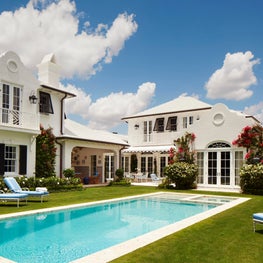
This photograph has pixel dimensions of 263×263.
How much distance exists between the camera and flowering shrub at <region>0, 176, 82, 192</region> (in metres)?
27.0

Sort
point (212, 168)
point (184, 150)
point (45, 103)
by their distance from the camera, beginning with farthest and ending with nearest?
1. point (184, 150)
2. point (212, 168)
3. point (45, 103)

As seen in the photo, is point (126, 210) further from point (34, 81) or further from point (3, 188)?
point (34, 81)

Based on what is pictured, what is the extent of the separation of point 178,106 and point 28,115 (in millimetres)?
27596

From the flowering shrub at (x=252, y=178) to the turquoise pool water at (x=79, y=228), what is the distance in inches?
318

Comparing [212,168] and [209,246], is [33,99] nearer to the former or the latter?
[212,168]

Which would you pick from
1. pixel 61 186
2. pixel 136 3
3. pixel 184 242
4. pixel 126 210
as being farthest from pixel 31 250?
pixel 136 3

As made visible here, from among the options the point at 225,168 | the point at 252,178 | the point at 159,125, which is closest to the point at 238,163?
the point at 225,168

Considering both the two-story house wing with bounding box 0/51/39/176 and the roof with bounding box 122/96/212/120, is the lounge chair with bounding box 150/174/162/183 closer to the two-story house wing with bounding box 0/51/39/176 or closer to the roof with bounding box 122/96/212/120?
the roof with bounding box 122/96/212/120

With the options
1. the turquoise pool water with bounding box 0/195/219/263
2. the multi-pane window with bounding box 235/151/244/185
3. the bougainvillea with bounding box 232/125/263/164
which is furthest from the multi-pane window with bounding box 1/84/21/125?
the multi-pane window with bounding box 235/151/244/185

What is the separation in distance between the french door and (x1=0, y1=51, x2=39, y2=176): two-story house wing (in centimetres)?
1953

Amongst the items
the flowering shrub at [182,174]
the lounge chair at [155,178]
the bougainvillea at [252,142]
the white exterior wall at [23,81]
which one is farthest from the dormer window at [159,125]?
the white exterior wall at [23,81]

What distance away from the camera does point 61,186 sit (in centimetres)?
3069

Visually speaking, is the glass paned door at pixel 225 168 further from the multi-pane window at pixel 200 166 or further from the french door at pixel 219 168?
the multi-pane window at pixel 200 166

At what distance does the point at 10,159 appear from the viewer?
28.6 m
